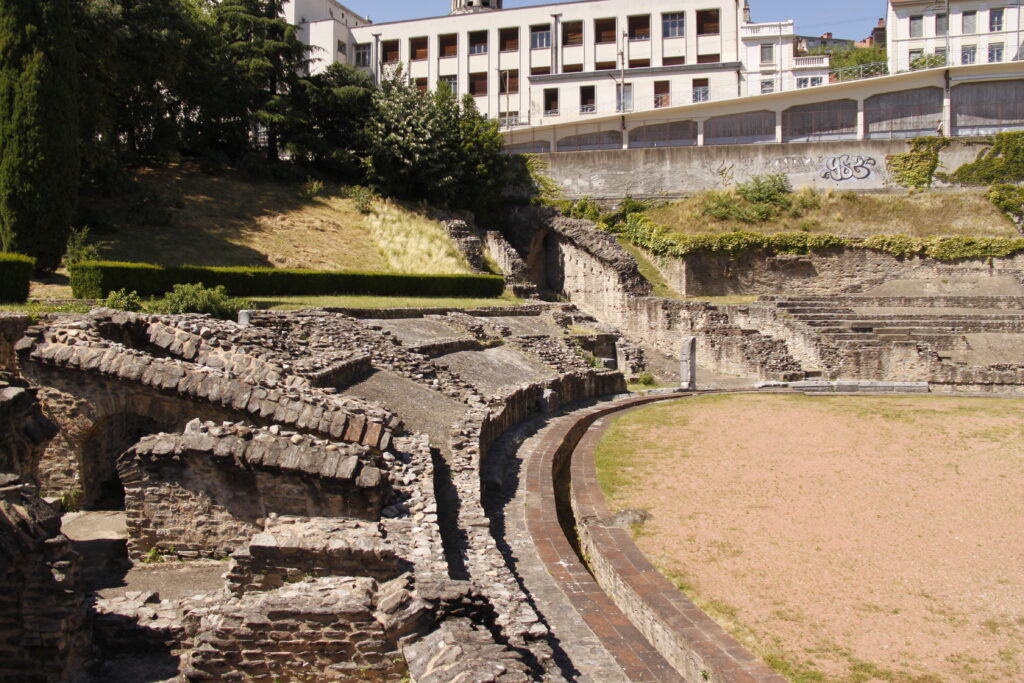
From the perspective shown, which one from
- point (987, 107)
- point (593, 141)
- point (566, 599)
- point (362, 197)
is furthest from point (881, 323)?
point (566, 599)

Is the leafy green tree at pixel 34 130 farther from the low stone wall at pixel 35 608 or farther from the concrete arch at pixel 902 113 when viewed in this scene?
the concrete arch at pixel 902 113

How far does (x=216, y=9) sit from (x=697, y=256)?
76.1 feet

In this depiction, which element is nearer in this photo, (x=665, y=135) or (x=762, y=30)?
(x=665, y=135)

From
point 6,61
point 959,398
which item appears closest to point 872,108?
point 959,398

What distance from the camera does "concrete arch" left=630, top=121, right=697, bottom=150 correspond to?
1681 inches

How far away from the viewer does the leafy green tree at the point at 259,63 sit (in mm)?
32062

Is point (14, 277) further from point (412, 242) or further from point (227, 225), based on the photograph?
point (412, 242)

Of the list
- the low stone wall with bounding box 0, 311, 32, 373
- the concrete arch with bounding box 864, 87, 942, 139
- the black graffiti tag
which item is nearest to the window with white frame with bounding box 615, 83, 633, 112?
the black graffiti tag

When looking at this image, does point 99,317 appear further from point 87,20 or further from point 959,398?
point 959,398

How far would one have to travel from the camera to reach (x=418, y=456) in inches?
391

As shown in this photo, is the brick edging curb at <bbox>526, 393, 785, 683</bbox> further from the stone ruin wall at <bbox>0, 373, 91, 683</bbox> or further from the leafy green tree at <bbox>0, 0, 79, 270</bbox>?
the leafy green tree at <bbox>0, 0, 79, 270</bbox>

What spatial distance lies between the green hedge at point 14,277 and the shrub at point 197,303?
107 inches

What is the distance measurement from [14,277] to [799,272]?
29524mm

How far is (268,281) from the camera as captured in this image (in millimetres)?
21703
